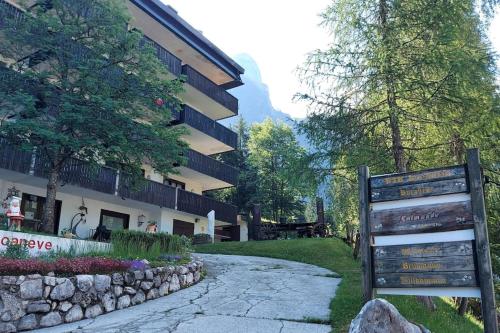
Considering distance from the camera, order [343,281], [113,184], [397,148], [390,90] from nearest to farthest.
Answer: [390,90] < [397,148] < [343,281] < [113,184]

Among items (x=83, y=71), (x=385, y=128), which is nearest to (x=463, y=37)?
(x=385, y=128)

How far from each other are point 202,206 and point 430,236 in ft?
69.7

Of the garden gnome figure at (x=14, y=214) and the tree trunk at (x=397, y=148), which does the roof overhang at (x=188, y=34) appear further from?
the tree trunk at (x=397, y=148)

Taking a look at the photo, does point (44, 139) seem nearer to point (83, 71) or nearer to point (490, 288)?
point (83, 71)

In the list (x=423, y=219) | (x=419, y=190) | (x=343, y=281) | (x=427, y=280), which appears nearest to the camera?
(x=427, y=280)

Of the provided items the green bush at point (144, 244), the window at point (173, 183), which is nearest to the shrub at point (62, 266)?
the green bush at point (144, 244)

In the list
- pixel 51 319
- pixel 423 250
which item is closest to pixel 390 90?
pixel 423 250

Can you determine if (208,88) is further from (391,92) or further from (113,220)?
(391,92)

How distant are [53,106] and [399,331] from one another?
1285 centimetres

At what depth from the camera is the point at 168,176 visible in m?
23.3

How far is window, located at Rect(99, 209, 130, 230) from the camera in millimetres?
21562

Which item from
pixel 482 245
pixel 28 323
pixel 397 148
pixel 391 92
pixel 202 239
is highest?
pixel 391 92

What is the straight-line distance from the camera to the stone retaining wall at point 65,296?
7027 millimetres

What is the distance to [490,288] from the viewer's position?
16.9 ft
